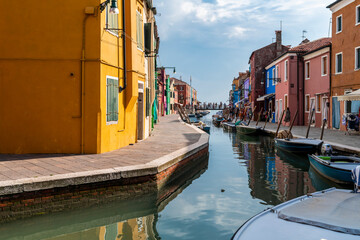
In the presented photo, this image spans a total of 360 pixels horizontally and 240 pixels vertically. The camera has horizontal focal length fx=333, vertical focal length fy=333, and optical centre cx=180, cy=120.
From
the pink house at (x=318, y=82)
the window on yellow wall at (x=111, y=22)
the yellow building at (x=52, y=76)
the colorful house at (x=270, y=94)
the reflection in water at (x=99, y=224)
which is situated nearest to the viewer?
the reflection in water at (x=99, y=224)

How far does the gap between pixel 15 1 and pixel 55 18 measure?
123 centimetres

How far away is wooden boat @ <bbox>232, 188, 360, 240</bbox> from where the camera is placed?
372 centimetres

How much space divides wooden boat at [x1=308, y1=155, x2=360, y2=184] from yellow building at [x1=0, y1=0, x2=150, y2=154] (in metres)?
6.64

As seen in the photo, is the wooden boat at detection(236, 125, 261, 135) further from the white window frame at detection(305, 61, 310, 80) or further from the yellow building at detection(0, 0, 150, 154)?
the yellow building at detection(0, 0, 150, 154)

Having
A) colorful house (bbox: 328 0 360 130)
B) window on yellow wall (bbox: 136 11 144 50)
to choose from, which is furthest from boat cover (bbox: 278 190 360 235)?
colorful house (bbox: 328 0 360 130)

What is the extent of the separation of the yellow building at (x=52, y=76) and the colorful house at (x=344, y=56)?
15.4 m

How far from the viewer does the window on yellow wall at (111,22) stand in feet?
34.2

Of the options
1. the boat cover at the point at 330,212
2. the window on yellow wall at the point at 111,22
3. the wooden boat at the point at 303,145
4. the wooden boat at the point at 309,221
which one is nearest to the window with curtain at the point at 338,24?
the wooden boat at the point at 303,145

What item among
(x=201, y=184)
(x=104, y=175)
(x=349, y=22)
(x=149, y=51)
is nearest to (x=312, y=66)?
(x=349, y=22)

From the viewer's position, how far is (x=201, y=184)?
9.79 meters

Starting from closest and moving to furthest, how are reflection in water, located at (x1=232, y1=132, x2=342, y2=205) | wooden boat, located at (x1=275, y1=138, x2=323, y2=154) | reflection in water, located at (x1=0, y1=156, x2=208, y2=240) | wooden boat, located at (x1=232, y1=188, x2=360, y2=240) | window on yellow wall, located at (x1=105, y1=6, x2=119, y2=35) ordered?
1. wooden boat, located at (x1=232, y1=188, x2=360, y2=240)
2. reflection in water, located at (x1=0, y1=156, x2=208, y2=240)
3. reflection in water, located at (x1=232, y1=132, x2=342, y2=205)
4. window on yellow wall, located at (x1=105, y1=6, x2=119, y2=35)
5. wooden boat, located at (x1=275, y1=138, x2=323, y2=154)

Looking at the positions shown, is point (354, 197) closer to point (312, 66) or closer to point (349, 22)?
point (349, 22)

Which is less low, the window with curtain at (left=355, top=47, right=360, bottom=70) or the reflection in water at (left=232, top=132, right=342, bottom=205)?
the window with curtain at (left=355, top=47, right=360, bottom=70)

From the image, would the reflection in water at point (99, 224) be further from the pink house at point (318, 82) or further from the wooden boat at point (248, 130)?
the pink house at point (318, 82)
